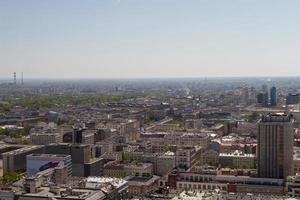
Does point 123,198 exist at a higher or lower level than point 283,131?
lower

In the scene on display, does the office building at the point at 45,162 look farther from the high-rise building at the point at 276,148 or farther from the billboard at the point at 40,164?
the high-rise building at the point at 276,148

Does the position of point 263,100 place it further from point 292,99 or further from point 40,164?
point 40,164

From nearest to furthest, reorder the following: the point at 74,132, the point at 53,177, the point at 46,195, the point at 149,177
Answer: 1. the point at 46,195
2. the point at 53,177
3. the point at 149,177
4. the point at 74,132

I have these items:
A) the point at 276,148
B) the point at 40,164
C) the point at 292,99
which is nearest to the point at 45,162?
the point at 40,164

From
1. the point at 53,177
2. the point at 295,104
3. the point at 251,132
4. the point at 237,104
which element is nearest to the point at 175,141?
the point at 251,132

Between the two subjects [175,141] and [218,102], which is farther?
[218,102]

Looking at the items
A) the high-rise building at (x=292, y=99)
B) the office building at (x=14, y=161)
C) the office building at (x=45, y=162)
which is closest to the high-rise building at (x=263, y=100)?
the high-rise building at (x=292, y=99)

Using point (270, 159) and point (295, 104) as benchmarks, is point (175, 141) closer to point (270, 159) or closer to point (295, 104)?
point (270, 159)
